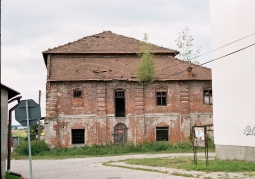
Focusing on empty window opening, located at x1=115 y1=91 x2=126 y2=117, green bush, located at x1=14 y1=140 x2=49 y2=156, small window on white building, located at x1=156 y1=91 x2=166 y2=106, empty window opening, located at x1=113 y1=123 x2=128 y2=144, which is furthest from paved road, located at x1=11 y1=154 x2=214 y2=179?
small window on white building, located at x1=156 y1=91 x2=166 y2=106

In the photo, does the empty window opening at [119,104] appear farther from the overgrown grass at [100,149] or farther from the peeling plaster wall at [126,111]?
the overgrown grass at [100,149]

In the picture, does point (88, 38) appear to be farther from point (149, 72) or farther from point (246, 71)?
point (246, 71)

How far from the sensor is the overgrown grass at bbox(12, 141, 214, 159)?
3101 cm

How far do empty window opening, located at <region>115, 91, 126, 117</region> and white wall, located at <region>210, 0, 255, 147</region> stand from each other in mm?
14573

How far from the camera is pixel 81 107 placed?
33469 millimetres

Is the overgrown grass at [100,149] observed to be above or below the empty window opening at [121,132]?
below

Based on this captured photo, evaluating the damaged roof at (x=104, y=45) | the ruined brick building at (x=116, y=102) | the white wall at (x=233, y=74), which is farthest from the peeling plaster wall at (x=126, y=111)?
the white wall at (x=233, y=74)

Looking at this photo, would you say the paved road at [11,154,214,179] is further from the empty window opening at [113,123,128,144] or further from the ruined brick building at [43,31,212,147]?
the empty window opening at [113,123,128,144]

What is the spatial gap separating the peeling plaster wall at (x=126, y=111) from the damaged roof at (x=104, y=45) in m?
4.15

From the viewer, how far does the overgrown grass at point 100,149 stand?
1221 inches

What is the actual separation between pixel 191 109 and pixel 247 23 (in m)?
17.3

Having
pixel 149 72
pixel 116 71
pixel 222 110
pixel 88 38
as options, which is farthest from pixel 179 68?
pixel 222 110

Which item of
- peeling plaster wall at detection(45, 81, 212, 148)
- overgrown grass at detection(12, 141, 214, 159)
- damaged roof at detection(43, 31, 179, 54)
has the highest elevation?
damaged roof at detection(43, 31, 179, 54)

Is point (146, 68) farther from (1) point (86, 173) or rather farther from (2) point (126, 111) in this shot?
(1) point (86, 173)
